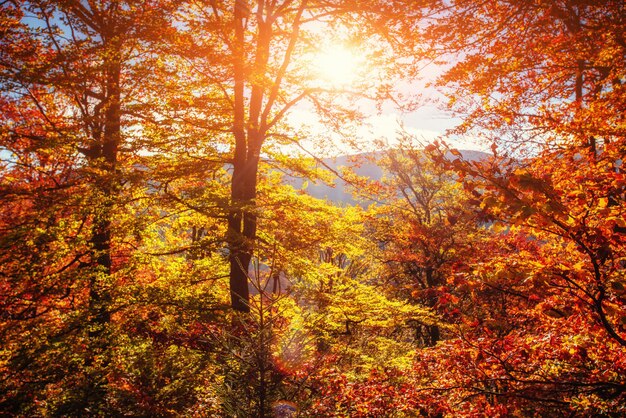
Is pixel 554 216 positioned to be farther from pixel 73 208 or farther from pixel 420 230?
pixel 420 230

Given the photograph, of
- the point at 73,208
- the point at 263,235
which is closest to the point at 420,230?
the point at 263,235

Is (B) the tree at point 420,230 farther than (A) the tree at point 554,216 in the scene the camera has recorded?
Yes

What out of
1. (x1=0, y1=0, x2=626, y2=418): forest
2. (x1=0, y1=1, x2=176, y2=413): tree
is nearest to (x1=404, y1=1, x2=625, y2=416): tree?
(x1=0, y1=0, x2=626, y2=418): forest

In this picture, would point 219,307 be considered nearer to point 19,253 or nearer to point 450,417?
point 19,253

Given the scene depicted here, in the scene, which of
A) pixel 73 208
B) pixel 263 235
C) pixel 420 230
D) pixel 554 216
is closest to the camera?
pixel 554 216

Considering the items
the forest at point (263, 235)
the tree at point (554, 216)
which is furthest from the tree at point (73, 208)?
the tree at point (554, 216)

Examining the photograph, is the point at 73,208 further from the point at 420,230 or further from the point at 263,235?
the point at 420,230

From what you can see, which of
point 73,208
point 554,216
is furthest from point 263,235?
point 554,216

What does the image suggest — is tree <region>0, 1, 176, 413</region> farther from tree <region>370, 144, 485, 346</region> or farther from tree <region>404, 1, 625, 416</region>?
tree <region>370, 144, 485, 346</region>

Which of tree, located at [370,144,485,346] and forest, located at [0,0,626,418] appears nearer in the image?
forest, located at [0,0,626,418]

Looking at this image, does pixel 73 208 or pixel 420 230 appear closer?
pixel 73 208

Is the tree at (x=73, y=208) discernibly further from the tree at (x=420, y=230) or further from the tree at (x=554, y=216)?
the tree at (x=420, y=230)

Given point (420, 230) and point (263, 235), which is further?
point (420, 230)

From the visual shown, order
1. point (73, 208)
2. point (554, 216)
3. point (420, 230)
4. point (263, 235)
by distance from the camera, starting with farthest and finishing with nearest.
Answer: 1. point (420, 230)
2. point (263, 235)
3. point (73, 208)
4. point (554, 216)
